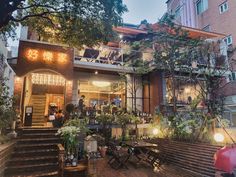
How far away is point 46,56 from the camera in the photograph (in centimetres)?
1045

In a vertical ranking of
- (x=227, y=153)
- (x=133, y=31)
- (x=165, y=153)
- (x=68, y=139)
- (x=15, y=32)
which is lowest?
(x=165, y=153)

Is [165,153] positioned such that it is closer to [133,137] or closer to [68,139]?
[133,137]

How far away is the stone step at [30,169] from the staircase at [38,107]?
6.46m

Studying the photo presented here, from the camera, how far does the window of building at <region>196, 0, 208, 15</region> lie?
69.2ft

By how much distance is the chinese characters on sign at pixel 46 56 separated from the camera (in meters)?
10.2

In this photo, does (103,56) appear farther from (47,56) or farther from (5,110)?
(5,110)

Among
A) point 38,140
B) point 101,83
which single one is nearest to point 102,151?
point 38,140

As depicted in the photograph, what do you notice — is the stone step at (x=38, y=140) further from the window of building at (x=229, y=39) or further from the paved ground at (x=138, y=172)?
the window of building at (x=229, y=39)

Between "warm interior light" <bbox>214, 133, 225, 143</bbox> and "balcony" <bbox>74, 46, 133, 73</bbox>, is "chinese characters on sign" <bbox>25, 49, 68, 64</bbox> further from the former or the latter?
"warm interior light" <bbox>214, 133, 225, 143</bbox>

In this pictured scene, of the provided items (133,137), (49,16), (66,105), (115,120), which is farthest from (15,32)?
(133,137)

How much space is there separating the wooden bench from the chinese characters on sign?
7.37 metres

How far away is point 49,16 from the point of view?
7.02 metres

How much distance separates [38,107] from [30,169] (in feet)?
26.4

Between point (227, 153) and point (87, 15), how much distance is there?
18.5ft
